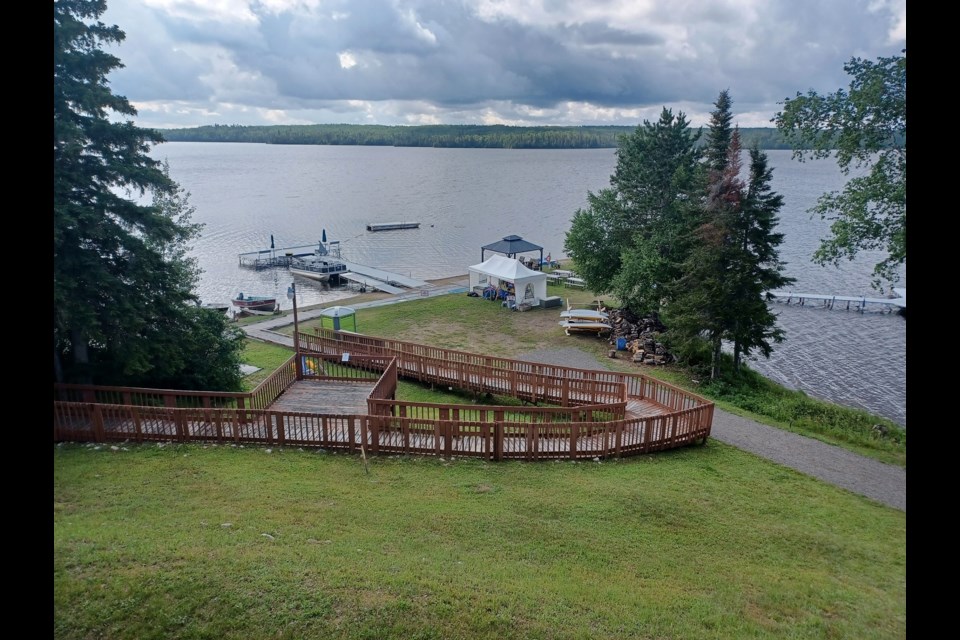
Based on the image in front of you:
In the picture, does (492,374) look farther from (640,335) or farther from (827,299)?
(827,299)

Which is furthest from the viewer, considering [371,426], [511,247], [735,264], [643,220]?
[511,247]

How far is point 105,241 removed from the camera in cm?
814

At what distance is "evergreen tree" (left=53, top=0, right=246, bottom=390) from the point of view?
6649 mm

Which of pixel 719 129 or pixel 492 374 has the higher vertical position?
pixel 719 129

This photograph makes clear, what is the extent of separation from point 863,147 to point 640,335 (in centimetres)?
1447

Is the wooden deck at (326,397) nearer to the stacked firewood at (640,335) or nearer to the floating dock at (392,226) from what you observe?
the stacked firewood at (640,335)

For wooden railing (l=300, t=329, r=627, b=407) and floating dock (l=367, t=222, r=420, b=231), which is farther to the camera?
floating dock (l=367, t=222, r=420, b=231)

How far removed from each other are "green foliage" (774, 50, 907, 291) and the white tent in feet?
53.9

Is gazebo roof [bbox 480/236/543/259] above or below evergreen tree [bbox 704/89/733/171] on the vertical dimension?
below

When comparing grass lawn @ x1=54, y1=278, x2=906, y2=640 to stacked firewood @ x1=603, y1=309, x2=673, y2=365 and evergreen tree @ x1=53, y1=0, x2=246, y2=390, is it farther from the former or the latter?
stacked firewood @ x1=603, y1=309, x2=673, y2=365

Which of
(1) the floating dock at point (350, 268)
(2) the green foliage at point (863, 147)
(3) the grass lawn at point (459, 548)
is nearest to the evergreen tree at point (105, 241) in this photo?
(3) the grass lawn at point (459, 548)

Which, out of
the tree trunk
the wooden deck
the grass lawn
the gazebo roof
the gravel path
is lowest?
the gravel path

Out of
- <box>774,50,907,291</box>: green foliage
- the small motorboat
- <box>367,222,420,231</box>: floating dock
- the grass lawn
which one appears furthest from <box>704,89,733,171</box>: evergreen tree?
<box>367,222,420,231</box>: floating dock

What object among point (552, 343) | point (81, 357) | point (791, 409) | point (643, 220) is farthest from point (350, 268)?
point (791, 409)
